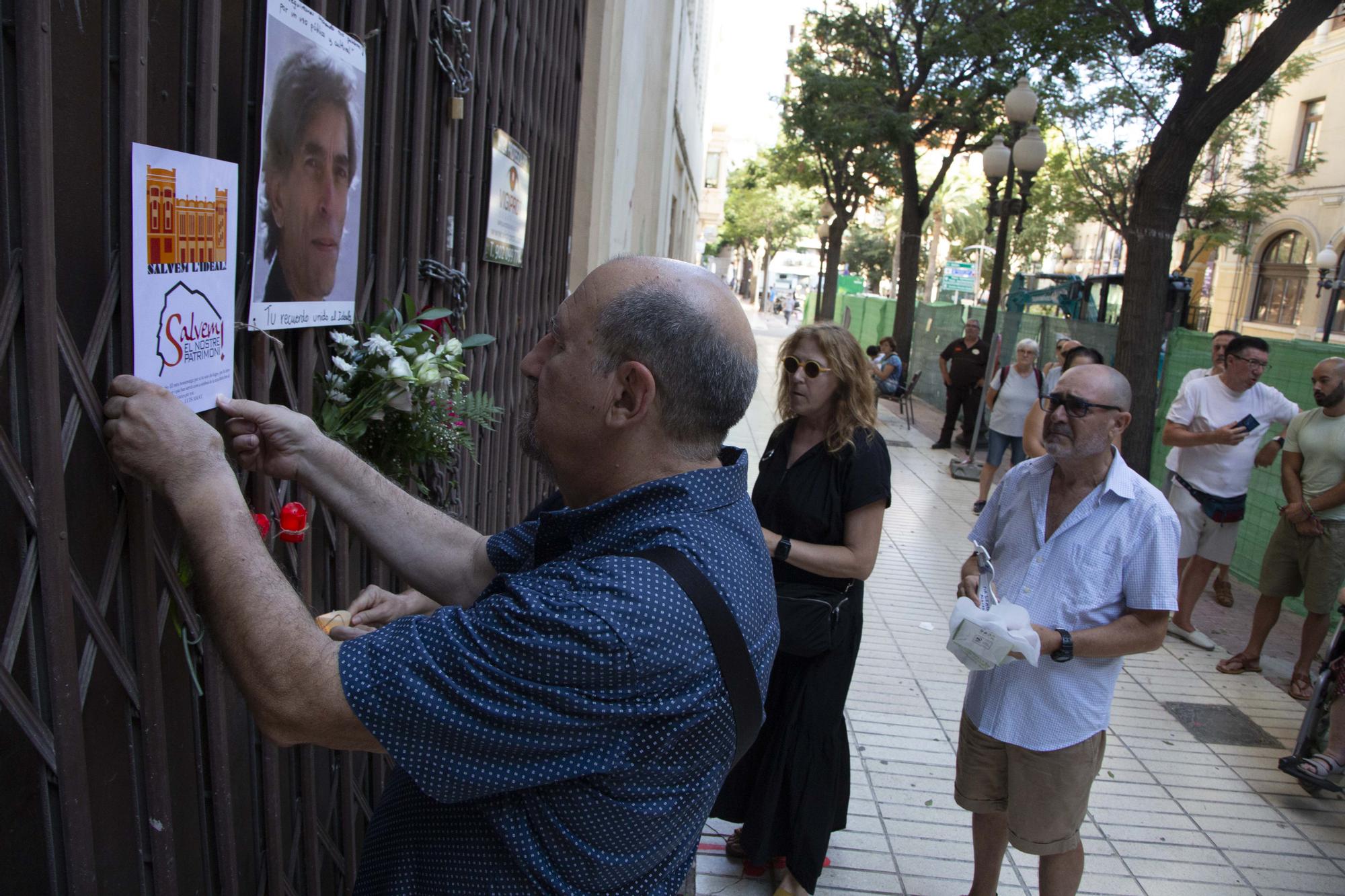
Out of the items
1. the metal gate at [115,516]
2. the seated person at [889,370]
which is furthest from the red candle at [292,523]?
the seated person at [889,370]

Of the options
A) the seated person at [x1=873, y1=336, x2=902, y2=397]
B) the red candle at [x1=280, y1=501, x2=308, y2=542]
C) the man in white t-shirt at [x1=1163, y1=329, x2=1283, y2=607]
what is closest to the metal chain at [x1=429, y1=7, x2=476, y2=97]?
the red candle at [x1=280, y1=501, x2=308, y2=542]

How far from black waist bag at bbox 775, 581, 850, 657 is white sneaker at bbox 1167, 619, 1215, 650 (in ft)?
14.5

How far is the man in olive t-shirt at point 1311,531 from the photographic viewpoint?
6082 mm

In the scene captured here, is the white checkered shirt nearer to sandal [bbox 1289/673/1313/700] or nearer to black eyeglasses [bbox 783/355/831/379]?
black eyeglasses [bbox 783/355/831/379]

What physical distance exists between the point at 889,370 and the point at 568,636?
52.2 ft

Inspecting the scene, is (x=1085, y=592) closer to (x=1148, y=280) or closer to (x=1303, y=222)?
(x=1148, y=280)

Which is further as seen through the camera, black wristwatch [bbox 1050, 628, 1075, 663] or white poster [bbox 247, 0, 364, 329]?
black wristwatch [bbox 1050, 628, 1075, 663]

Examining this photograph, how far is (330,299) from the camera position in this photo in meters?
2.44

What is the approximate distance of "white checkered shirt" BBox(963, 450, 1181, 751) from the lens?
3.14 meters

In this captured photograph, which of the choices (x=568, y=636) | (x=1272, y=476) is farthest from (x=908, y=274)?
(x=568, y=636)

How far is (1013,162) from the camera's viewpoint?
13.9 m

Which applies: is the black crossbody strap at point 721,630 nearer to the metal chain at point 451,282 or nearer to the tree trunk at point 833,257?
the metal chain at point 451,282

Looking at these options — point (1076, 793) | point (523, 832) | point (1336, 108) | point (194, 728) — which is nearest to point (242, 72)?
point (194, 728)

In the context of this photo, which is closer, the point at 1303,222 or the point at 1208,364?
the point at 1208,364
